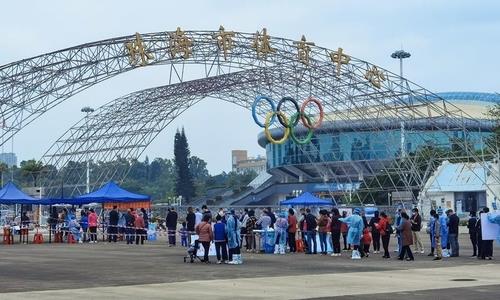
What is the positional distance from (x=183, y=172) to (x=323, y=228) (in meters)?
112

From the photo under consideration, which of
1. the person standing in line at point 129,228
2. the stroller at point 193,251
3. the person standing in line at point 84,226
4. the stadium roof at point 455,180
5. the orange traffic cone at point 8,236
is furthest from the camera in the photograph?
the stadium roof at point 455,180

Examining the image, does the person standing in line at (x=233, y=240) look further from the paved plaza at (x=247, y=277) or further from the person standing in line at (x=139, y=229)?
the person standing in line at (x=139, y=229)

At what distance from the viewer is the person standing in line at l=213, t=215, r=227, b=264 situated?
82.4 ft

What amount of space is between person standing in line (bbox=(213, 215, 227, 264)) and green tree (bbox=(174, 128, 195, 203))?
113568 millimetres

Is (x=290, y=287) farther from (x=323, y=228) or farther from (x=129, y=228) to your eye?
(x=129, y=228)

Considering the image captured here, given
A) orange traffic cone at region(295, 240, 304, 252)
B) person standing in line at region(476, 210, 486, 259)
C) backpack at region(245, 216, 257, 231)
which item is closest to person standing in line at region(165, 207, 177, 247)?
backpack at region(245, 216, 257, 231)

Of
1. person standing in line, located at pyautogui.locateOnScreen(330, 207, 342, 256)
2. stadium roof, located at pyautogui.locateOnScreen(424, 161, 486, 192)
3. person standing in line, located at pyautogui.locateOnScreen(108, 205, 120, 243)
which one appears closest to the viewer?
person standing in line, located at pyautogui.locateOnScreen(330, 207, 342, 256)

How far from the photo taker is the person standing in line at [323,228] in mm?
29750

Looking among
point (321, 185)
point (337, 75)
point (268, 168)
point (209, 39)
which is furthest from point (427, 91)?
point (268, 168)

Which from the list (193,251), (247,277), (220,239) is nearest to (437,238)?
(220,239)

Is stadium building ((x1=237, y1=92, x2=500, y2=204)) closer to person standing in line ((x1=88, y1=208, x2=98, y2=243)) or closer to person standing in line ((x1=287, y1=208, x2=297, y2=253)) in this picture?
person standing in line ((x1=88, y1=208, x2=98, y2=243))

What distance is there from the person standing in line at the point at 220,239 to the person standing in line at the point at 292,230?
231 inches

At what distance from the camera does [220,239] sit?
25.2 m

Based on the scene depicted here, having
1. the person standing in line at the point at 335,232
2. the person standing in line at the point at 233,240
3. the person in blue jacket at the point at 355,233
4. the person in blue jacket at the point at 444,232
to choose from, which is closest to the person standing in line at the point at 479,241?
the person in blue jacket at the point at 444,232
